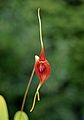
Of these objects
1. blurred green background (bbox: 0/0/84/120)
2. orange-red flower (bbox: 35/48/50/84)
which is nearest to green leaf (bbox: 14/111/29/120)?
blurred green background (bbox: 0/0/84/120)

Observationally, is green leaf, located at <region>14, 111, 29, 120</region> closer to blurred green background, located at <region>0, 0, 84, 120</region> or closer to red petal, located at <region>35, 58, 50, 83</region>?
blurred green background, located at <region>0, 0, 84, 120</region>

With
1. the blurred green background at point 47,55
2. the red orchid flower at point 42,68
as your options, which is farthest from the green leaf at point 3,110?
the red orchid flower at point 42,68

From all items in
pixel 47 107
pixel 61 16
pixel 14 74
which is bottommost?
pixel 47 107

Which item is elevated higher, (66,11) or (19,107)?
(66,11)

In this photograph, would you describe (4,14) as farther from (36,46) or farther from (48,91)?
(48,91)

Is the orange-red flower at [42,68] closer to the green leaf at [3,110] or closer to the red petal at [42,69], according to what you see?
the red petal at [42,69]

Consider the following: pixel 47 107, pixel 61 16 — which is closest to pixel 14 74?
pixel 47 107

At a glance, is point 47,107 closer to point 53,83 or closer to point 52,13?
point 53,83
